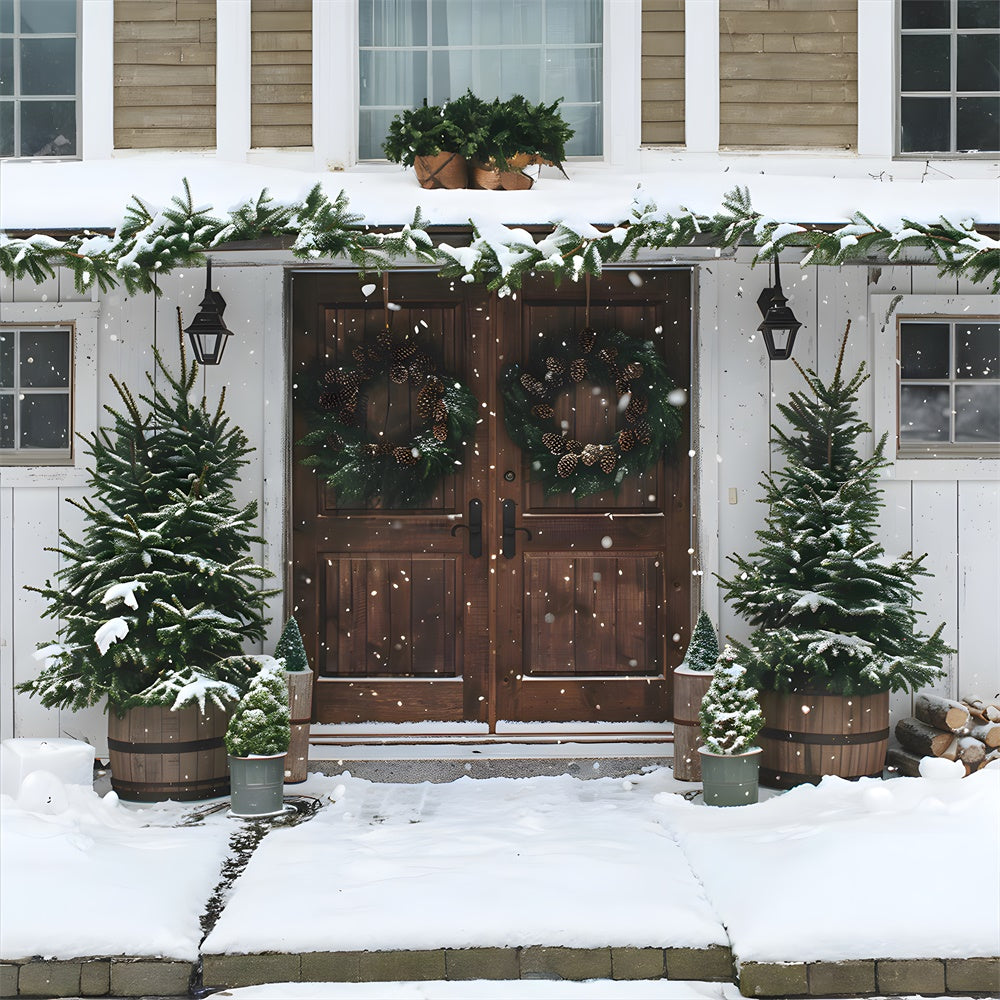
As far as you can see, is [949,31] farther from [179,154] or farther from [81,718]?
[81,718]

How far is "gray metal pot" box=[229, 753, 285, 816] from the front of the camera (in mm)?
5199

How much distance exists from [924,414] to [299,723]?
399 cm

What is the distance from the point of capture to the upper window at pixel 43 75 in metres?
6.62

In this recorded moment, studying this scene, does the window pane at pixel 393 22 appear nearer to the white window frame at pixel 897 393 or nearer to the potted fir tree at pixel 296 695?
the white window frame at pixel 897 393

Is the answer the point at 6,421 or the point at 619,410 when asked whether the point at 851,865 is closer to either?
the point at 619,410

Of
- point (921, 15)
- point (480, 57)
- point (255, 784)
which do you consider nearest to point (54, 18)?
point (480, 57)

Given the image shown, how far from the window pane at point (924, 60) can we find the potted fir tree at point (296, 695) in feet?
16.2

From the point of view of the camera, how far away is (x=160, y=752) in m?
5.39

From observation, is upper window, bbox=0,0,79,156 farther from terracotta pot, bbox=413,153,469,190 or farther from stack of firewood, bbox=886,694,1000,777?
stack of firewood, bbox=886,694,1000,777

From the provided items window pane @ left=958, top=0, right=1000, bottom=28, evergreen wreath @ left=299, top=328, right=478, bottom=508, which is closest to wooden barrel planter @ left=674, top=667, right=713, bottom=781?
evergreen wreath @ left=299, top=328, right=478, bottom=508

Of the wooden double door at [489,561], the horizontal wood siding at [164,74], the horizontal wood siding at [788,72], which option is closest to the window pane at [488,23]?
the horizontal wood siding at [788,72]

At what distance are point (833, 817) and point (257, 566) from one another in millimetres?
3200

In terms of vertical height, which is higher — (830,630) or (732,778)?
(830,630)

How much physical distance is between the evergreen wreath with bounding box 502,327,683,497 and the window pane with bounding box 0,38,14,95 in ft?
12.0
